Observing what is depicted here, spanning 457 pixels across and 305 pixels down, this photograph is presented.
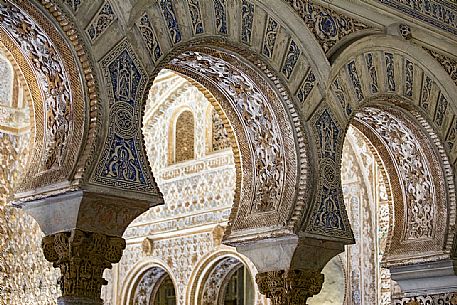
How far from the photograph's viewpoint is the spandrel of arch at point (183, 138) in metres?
11.8

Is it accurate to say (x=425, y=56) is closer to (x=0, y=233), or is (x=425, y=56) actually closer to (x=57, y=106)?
(x=57, y=106)

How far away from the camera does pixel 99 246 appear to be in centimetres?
513

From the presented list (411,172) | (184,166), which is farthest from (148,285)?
(411,172)

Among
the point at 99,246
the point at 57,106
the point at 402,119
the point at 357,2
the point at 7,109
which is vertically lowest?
the point at 99,246

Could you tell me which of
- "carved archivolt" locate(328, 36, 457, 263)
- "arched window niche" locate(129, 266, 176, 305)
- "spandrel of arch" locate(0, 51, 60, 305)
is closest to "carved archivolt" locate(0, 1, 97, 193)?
"carved archivolt" locate(328, 36, 457, 263)

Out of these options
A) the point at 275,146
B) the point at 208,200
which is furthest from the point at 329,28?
the point at 208,200

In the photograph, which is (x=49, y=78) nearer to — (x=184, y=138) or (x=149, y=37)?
(x=149, y=37)

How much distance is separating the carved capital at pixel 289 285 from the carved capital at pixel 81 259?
4.98ft

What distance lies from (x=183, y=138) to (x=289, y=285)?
5768 millimetres

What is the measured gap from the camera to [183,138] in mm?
11906

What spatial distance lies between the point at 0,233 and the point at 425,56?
6.61 metres

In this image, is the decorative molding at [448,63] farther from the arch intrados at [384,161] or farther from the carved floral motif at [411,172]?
the arch intrados at [384,161]

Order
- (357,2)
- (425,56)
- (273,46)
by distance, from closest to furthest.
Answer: (273,46), (357,2), (425,56)

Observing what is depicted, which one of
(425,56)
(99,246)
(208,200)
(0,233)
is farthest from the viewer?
(0,233)
